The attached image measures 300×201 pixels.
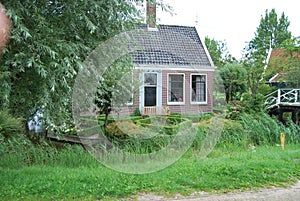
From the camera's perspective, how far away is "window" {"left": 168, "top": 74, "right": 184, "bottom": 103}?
689 cm

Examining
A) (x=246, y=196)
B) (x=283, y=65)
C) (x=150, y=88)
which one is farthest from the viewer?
(x=283, y=65)

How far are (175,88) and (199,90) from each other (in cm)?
63

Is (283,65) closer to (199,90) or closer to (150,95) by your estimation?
(199,90)

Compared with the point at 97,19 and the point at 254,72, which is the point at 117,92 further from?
the point at 254,72

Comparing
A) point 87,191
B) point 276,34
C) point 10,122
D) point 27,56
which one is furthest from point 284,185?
point 276,34

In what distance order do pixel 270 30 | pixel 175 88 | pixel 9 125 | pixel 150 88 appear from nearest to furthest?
pixel 9 125, pixel 150 88, pixel 175 88, pixel 270 30

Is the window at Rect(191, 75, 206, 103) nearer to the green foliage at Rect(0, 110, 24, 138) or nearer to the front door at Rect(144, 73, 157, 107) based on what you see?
the front door at Rect(144, 73, 157, 107)

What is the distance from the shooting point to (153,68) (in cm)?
664

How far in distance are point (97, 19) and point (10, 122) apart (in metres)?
2.59

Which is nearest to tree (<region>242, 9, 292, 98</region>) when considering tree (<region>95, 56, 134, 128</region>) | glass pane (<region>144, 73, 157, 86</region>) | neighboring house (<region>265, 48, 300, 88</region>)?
neighboring house (<region>265, 48, 300, 88</region>)

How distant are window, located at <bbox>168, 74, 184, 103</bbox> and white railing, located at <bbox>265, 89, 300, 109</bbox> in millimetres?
7156

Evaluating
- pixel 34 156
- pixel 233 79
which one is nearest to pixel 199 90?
pixel 34 156

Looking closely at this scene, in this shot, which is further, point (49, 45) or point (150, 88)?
point (150, 88)

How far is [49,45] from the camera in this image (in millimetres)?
3572
